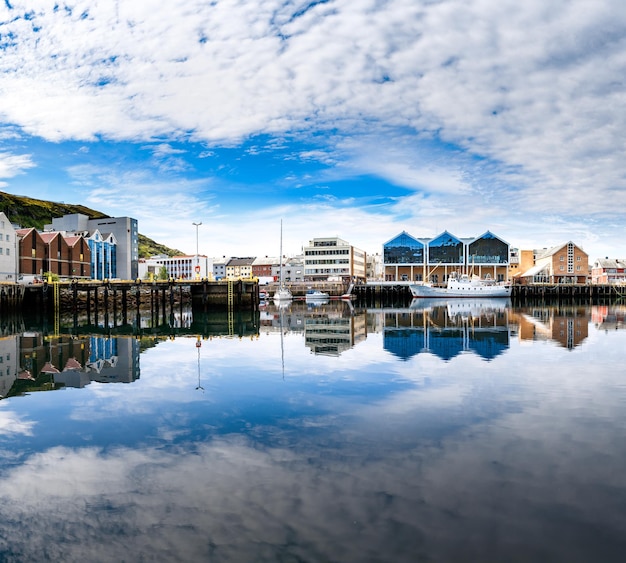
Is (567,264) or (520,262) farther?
(520,262)

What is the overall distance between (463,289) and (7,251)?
3045 inches

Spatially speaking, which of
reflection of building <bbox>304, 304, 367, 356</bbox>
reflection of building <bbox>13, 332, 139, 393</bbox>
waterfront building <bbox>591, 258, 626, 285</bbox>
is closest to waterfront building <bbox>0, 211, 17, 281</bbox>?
reflection of building <bbox>13, 332, 139, 393</bbox>

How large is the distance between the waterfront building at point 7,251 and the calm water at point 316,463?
6130 cm

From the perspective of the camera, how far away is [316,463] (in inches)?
361

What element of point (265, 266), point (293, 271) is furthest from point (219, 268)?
point (293, 271)

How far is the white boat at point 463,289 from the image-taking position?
9156 cm

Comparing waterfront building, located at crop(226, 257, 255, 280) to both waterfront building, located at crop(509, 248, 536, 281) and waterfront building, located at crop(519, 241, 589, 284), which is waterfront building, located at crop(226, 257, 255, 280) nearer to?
waterfront building, located at crop(509, 248, 536, 281)

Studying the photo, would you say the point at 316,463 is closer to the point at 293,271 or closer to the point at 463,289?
the point at 463,289

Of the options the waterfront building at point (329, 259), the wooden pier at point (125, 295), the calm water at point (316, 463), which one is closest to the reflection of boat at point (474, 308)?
the wooden pier at point (125, 295)

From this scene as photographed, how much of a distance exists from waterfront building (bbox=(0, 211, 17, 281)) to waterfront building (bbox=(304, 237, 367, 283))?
68.8 m

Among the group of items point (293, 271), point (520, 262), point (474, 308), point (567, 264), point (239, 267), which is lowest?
point (474, 308)

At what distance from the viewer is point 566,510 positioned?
722 centimetres

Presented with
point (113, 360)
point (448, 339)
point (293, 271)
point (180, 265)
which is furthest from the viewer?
point (180, 265)

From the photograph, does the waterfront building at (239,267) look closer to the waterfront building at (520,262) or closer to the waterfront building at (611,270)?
the waterfront building at (520,262)
